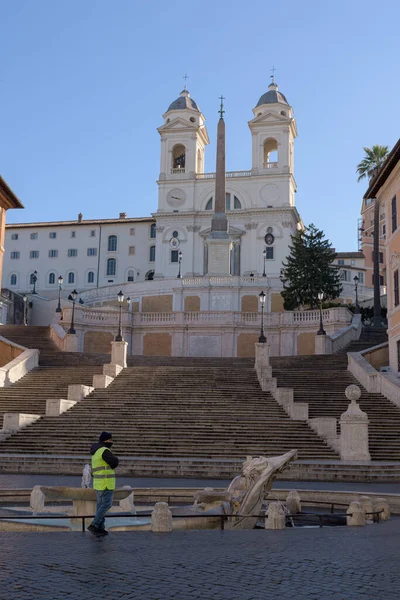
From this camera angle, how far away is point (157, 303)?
217 ft

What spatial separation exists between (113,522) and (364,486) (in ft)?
25.2

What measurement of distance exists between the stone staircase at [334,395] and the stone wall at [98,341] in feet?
41.6

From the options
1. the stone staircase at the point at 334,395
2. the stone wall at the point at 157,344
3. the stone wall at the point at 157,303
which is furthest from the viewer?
the stone wall at the point at 157,303

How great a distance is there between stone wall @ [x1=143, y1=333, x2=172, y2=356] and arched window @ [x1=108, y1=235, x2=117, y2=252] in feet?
172

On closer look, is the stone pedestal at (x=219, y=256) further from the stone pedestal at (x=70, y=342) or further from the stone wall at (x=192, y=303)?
the stone pedestal at (x=70, y=342)

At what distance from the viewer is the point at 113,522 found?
1193 centimetres

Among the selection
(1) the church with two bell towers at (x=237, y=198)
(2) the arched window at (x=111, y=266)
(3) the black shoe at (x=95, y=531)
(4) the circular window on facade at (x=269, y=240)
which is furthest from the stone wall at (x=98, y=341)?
(2) the arched window at (x=111, y=266)

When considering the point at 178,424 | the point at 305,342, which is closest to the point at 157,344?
the point at 305,342

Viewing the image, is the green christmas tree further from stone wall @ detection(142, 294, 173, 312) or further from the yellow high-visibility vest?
the yellow high-visibility vest

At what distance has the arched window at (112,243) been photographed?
99.2m

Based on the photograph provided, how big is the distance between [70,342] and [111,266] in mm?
56256

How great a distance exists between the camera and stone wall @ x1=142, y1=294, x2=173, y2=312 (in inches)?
2566

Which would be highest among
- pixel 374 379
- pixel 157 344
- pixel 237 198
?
pixel 237 198

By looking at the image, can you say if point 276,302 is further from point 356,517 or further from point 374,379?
point 356,517
